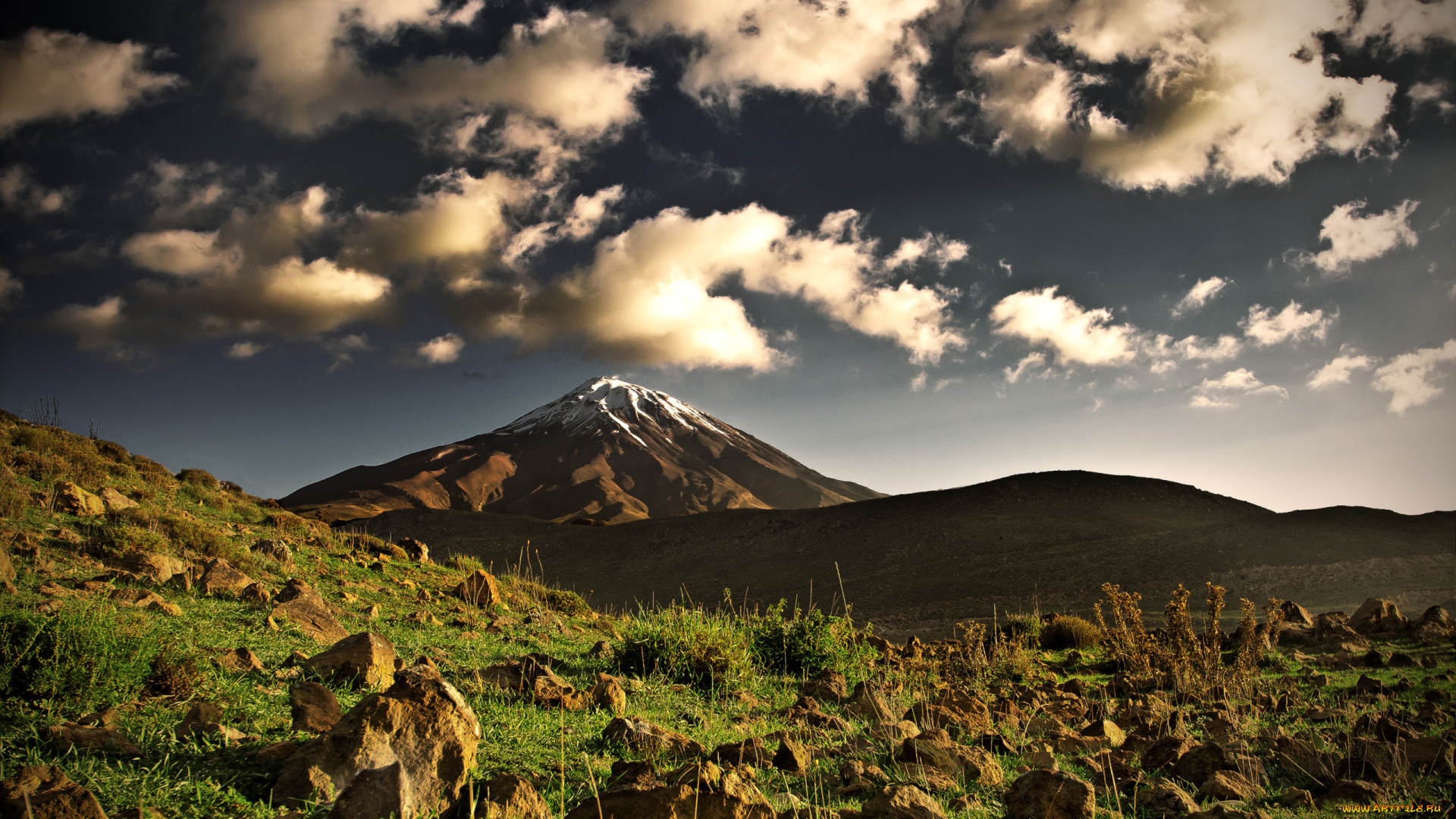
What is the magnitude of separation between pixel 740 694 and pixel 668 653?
86cm

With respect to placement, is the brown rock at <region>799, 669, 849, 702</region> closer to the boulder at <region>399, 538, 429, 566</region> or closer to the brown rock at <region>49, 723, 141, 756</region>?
the brown rock at <region>49, 723, 141, 756</region>

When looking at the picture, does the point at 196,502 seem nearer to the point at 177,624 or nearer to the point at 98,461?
the point at 98,461

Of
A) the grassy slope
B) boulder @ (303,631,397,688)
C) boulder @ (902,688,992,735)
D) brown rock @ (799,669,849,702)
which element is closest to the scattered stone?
the grassy slope

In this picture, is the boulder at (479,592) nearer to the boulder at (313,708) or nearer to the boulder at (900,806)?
the boulder at (313,708)

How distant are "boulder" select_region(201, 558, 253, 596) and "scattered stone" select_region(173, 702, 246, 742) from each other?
4507mm

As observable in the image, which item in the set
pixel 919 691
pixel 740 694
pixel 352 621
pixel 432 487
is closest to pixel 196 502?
pixel 352 621

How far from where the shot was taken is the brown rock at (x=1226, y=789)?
3.65 meters

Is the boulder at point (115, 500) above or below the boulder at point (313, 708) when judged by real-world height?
above

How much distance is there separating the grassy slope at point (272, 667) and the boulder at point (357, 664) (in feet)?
0.57

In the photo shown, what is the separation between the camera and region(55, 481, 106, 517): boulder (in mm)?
8992

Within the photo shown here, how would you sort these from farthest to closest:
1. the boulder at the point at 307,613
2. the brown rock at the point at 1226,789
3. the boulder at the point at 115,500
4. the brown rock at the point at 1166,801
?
1. the boulder at the point at 115,500
2. the boulder at the point at 307,613
3. the brown rock at the point at 1226,789
4. the brown rock at the point at 1166,801

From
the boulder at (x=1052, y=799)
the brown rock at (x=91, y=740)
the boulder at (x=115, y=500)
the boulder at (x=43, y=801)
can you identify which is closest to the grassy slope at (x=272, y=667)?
the brown rock at (x=91, y=740)

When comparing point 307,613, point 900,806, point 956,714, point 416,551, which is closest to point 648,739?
point 900,806

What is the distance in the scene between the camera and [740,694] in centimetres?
582
